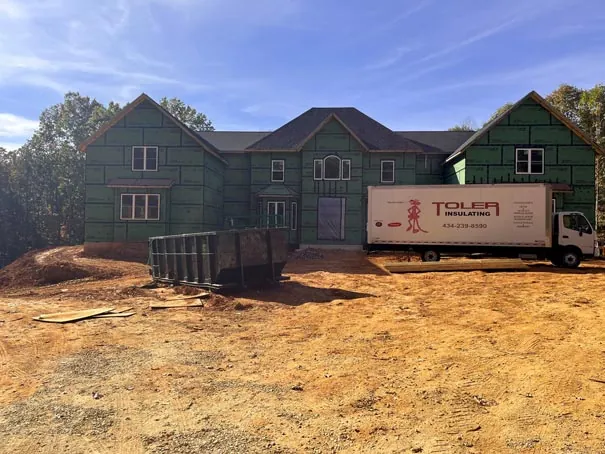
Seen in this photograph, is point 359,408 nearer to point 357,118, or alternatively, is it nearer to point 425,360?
point 425,360

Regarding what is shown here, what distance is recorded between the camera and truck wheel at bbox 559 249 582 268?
57.2ft

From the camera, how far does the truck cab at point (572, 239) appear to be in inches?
685

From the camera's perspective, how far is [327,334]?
26.0 ft

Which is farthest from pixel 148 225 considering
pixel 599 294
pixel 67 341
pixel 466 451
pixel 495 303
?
pixel 466 451

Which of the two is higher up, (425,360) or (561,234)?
(561,234)

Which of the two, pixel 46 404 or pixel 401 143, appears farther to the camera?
pixel 401 143

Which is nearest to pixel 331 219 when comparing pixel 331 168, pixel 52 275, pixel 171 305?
pixel 331 168

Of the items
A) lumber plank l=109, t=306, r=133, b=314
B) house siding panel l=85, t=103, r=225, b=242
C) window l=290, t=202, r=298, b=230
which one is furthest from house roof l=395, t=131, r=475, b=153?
lumber plank l=109, t=306, r=133, b=314

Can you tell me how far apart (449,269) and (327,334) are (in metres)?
10.4

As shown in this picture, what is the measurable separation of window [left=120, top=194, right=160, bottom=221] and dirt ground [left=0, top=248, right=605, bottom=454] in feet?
49.2

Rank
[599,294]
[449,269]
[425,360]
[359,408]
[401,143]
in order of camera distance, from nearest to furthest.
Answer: [359,408] → [425,360] → [599,294] → [449,269] → [401,143]

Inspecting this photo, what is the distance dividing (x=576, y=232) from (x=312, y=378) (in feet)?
53.6

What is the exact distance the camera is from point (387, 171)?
28.7m

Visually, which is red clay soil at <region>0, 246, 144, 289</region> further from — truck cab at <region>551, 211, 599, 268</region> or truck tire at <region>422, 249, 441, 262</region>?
truck cab at <region>551, 211, 599, 268</region>
